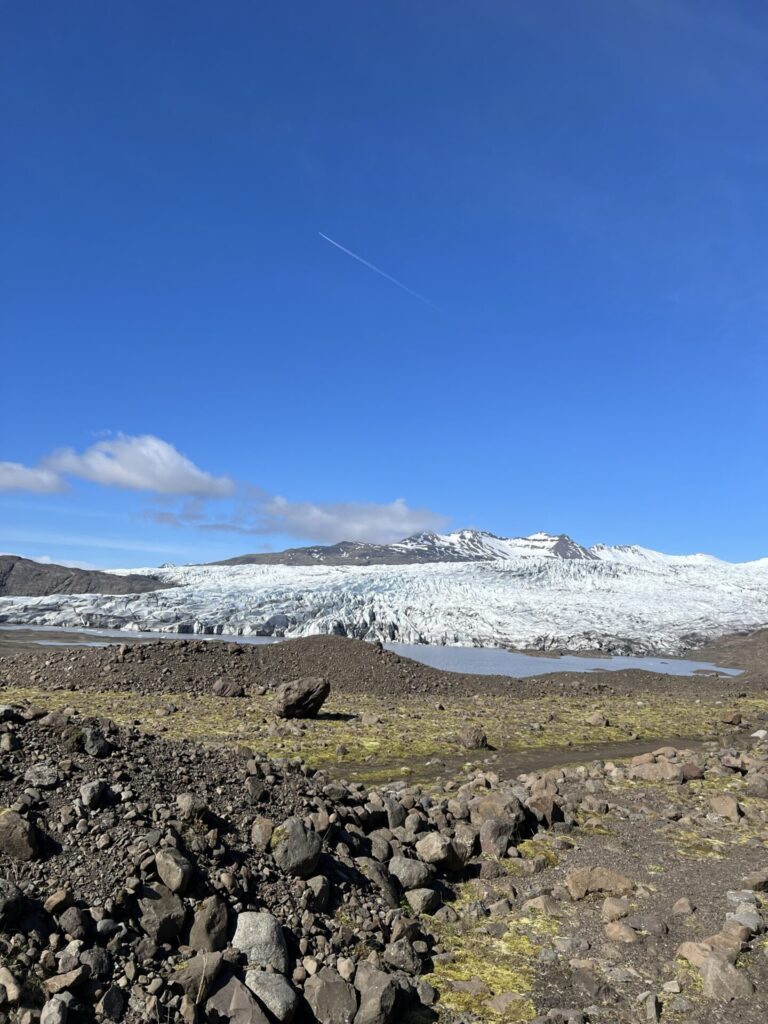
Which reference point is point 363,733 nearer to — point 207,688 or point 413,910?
point 207,688

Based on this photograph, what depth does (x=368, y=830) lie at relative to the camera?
8.05 metres

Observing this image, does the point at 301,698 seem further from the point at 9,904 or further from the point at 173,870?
the point at 9,904

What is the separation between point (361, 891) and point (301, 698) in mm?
11945

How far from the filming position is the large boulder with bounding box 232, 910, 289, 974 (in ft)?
A: 17.0

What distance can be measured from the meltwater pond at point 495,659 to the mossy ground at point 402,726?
15.1 meters

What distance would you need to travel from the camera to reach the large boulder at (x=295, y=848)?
6254mm

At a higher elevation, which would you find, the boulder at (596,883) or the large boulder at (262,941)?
the boulder at (596,883)

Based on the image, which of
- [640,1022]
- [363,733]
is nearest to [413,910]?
[640,1022]

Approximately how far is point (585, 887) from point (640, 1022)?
1.92 metres

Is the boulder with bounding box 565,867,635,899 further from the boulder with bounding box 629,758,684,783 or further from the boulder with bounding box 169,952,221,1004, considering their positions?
the boulder with bounding box 629,758,684,783

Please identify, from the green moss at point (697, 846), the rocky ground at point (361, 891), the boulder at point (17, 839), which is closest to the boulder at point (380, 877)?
the rocky ground at point (361, 891)

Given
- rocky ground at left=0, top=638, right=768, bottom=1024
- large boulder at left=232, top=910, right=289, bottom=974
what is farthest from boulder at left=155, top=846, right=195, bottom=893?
large boulder at left=232, top=910, right=289, bottom=974

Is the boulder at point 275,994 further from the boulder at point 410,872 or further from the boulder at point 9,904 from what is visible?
the boulder at point 410,872

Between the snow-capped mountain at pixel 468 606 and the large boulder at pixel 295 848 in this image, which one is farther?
the snow-capped mountain at pixel 468 606
